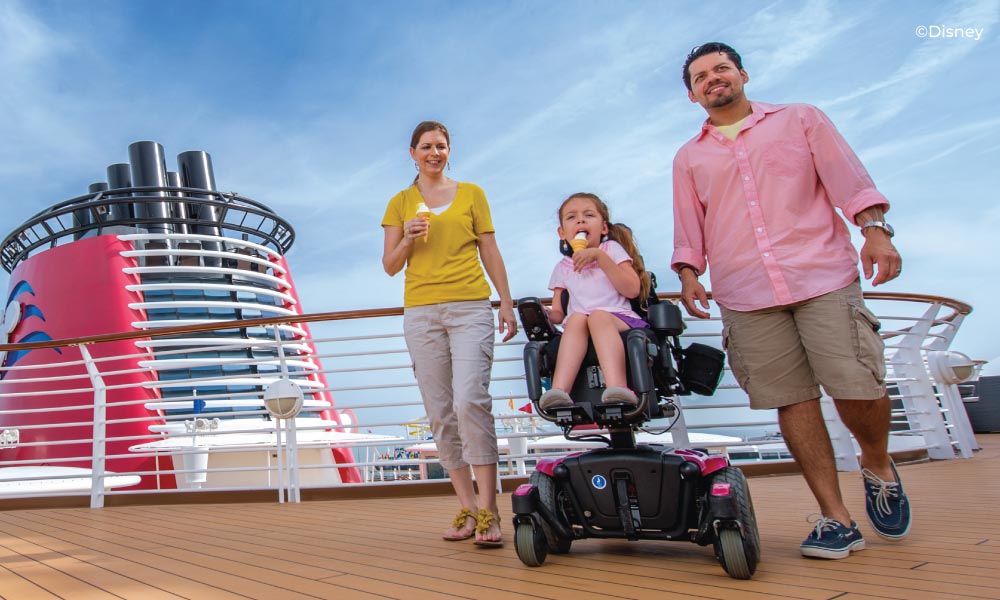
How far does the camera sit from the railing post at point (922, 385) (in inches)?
169

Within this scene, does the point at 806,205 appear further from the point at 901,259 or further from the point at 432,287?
the point at 432,287

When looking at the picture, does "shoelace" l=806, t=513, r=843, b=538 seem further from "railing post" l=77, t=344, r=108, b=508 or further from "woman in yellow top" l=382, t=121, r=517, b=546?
"railing post" l=77, t=344, r=108, b=508

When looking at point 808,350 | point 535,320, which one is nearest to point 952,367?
point 808,350

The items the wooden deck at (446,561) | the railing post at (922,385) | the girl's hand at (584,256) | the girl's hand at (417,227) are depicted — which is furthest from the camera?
the railing post at (922,385)

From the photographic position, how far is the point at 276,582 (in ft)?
5.70

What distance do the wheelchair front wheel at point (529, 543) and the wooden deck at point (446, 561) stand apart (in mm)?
26

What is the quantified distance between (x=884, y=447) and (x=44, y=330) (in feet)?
29.2

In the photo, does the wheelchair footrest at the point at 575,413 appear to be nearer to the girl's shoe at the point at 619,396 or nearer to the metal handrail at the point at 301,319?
the girl's shoe at the point at 619,396

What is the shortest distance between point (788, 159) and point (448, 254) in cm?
104

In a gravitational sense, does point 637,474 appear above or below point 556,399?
below

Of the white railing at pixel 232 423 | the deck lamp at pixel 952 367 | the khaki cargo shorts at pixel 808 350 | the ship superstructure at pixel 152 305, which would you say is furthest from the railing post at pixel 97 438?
the deck lamp at pixel 952 367

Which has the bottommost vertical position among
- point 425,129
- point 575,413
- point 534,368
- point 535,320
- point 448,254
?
point 575,413

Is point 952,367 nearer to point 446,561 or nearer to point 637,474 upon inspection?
point 637,474

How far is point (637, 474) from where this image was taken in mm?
1671
